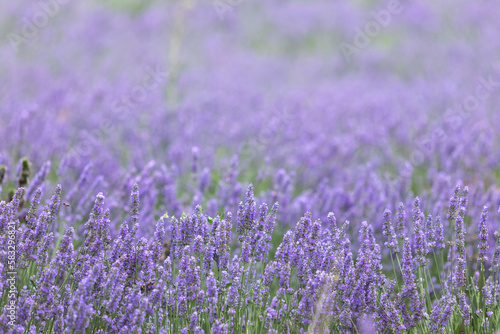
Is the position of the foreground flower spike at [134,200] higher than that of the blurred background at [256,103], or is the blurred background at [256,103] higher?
the blurred background at [256,103]

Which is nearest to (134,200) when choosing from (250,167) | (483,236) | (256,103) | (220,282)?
(220,282)

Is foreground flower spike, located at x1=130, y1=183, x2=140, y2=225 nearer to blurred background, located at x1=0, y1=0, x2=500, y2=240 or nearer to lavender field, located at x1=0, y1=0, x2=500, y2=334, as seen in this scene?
lavender field, located at x1=0, y1=0, x2=500, y2=334

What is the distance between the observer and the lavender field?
1.86 metres

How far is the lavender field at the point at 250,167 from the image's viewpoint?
1861 millimetres

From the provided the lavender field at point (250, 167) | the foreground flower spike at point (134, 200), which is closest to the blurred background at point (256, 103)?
the lavender field at point (250, 167)

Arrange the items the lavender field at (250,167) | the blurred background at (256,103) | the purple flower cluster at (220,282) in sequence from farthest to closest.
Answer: the blurred background at (256,103) < the lavender field at (250,167) < the purple flower cluster at (220,282)

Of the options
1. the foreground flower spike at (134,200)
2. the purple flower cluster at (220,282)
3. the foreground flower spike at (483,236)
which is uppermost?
the foreground flower spike at (483,236)

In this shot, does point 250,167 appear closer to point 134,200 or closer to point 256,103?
point 256,103

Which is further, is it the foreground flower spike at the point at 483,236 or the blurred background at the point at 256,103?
the blurred background at the point at 256,103

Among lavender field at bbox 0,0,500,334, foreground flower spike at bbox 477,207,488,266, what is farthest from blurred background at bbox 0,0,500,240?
foreground flower spike at bbox 477,207,488,266

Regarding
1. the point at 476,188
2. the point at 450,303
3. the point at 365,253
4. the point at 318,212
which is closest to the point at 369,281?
the point at 365,253

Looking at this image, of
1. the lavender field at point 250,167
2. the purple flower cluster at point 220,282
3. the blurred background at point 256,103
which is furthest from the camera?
the blurred background at point 256,103

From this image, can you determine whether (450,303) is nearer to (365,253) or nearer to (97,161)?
(365,253)

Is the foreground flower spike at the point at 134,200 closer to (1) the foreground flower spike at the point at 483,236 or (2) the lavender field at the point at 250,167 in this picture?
(2) the lavender field at the point at 250,167
